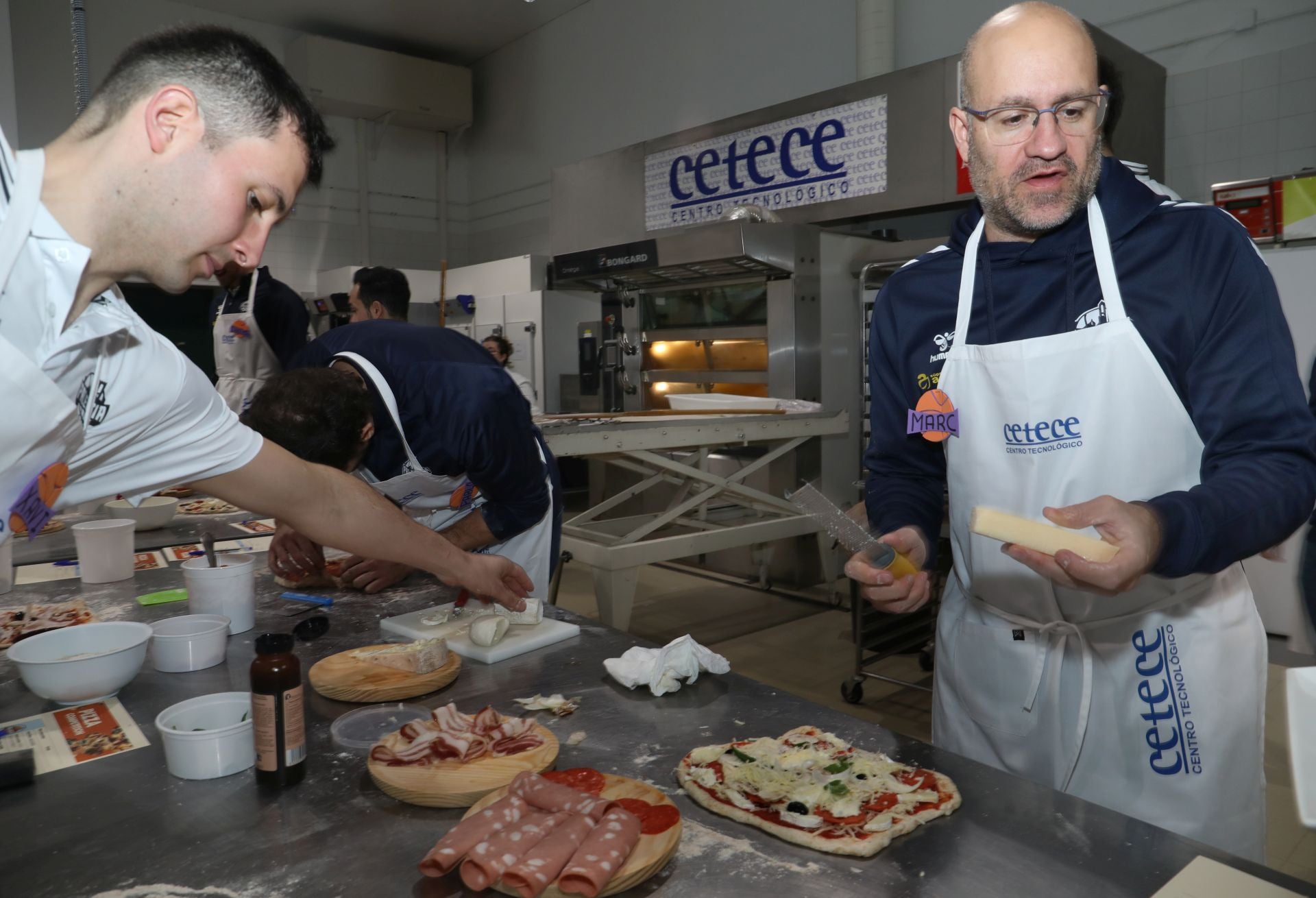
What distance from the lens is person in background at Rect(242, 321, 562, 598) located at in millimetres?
1946

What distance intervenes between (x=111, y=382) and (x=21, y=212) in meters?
0.31

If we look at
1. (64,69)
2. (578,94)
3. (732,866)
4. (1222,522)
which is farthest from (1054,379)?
(64,69)

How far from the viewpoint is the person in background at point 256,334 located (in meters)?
4.55

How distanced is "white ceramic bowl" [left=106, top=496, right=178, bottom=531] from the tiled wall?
192 inches

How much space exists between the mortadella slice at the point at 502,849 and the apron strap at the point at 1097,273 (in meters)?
1.04

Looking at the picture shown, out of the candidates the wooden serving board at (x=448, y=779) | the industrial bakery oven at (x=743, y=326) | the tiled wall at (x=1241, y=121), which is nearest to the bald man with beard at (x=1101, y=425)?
the wooden serving board at (x=448, y=779)

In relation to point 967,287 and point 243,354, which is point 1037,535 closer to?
point 967,287

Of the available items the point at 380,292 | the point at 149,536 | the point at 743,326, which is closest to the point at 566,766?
the point at 149,536

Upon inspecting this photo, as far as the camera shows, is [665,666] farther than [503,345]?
No

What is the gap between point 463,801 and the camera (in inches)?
43.7

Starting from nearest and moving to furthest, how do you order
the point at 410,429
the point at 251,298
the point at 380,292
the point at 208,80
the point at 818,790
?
the point at 208,80, the point at 818,790, the point at 410,429, the point at 251,298, the point at 380,292

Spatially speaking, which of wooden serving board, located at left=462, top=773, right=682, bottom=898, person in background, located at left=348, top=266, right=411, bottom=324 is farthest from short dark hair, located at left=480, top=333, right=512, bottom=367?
wooden serving board, located at left=462, top=773, right=682, bottom=898

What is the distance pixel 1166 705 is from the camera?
137 centimetres

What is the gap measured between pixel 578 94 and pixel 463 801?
838cm
